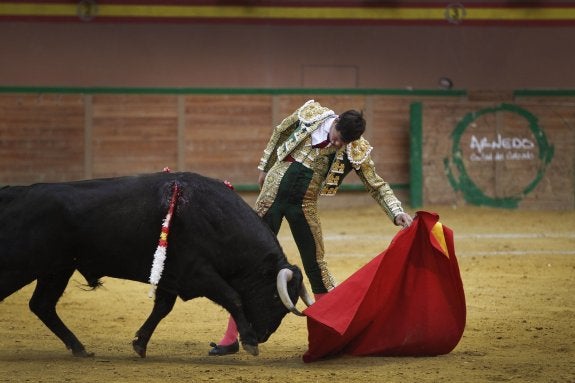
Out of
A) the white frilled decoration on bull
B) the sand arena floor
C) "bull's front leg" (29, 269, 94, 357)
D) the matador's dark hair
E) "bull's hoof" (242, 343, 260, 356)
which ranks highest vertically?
the matador's dark hair

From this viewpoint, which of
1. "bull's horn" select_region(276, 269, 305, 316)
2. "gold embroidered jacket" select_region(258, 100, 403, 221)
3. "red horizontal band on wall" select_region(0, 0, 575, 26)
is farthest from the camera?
"red horizontal band on wall" select_region(0, 0, 575, 26)

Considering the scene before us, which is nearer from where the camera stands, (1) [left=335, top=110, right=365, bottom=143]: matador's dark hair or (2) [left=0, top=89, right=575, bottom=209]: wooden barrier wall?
(1) [left=335, top=110, right=365, bottom=143]: matador's dark hair

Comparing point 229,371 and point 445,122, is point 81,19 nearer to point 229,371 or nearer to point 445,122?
point 445,122

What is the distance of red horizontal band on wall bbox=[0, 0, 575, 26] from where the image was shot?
1492 cm

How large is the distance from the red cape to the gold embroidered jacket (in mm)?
225

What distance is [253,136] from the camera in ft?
44.8

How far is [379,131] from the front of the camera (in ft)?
45.5

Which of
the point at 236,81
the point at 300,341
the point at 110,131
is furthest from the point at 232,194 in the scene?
the point at 236,81

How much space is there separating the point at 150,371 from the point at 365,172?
4.75ft

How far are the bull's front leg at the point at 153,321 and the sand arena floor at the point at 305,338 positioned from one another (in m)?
0.07

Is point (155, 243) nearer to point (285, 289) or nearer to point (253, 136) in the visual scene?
point (285, 289)

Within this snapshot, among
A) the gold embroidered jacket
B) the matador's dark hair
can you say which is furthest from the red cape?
the matador's dark hair

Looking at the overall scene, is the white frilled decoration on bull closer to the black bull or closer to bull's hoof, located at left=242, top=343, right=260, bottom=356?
the black bull

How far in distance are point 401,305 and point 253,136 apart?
8.30m
